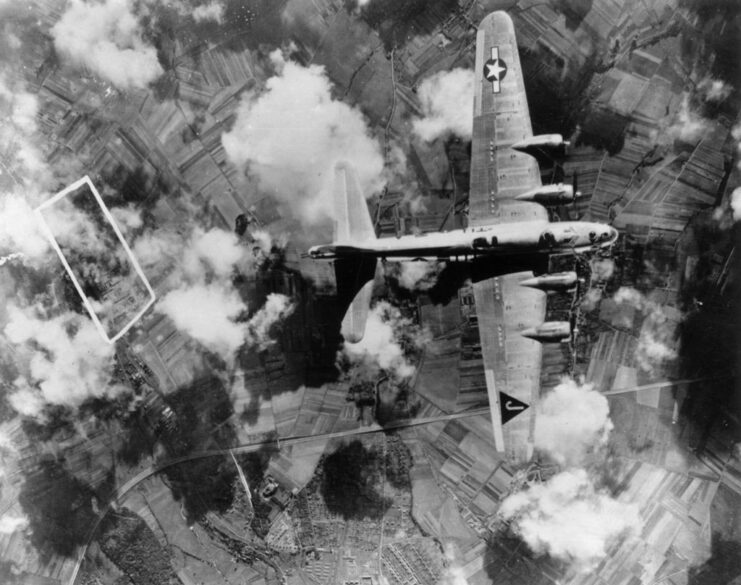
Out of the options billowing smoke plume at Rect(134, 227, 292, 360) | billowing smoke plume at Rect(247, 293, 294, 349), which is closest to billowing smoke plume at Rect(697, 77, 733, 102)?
billowing smoke plume at Rect(134, 227, 292, 360)

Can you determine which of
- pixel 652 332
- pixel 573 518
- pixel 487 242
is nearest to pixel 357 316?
pixel 487 242

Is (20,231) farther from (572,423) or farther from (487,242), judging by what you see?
(572,423)

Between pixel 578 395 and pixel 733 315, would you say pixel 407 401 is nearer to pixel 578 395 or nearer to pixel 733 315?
pixel 578 395

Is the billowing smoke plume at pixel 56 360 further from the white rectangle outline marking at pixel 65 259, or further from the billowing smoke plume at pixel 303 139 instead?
the billowing smoke plume at pixel 303 139

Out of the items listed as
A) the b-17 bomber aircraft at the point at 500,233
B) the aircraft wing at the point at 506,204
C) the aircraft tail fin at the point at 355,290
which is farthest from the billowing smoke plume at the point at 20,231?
the aircraft wing at the point at 506,204

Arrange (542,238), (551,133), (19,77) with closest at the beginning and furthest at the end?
(542,238) → (551,133) → (19,77)

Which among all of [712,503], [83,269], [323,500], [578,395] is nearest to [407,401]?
[323,500]

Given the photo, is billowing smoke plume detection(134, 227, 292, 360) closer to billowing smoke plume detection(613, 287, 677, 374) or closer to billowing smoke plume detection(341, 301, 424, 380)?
billowing smoke plume detection(341, 301, 424, 380)
